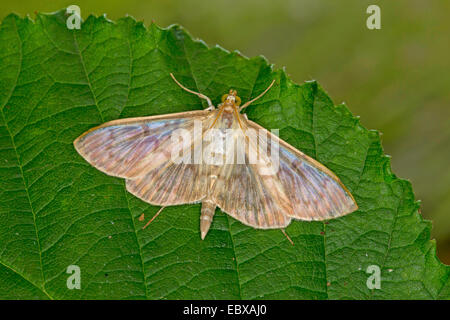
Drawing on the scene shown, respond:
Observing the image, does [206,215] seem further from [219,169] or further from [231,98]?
[231,98]

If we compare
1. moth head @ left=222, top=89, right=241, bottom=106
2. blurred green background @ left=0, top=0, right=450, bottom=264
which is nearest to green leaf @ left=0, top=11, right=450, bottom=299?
moth head @ left=222, top=89, right=241, bottom=106

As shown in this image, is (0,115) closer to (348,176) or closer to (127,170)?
(127,170)

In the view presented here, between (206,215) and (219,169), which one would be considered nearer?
(206,215)

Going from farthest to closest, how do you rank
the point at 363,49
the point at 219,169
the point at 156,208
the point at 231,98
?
the point at 363,49, the point at 219,169, the point at 156,208, the point at 231,98

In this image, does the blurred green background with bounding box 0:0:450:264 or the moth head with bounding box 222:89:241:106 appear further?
the blurred green background with bounding box 0:0:450:264

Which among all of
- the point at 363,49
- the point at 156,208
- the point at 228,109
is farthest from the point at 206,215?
the point at 363,49

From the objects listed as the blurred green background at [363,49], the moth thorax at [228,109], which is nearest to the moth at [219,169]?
the moth thorax at [228,109]

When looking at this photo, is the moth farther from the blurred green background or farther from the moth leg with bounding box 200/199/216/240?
the blurred green background
